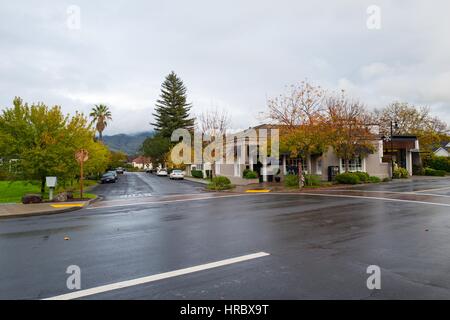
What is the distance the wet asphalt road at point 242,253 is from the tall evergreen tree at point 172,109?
59347mm

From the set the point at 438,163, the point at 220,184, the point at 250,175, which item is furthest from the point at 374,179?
the point at 438,163

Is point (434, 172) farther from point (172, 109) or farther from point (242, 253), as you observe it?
point (172, 109)

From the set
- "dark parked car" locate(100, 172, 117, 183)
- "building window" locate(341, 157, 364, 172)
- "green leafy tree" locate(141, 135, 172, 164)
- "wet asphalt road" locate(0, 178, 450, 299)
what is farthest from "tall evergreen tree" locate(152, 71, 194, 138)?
"wet asphalt road" locate(0, 178, 450, 299)

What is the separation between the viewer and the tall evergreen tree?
6975 centimetres

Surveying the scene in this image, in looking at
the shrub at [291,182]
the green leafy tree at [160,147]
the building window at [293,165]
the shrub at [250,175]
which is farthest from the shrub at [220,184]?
the green leafy tree at [160,147]

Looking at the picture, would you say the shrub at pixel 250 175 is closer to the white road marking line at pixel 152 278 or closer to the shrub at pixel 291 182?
the shrub at pixel 291 182

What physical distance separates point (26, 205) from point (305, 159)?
2325cm

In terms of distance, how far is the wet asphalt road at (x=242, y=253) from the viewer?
4516mm

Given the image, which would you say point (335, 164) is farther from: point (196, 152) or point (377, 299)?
point (377, 299)

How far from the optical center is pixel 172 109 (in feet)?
232

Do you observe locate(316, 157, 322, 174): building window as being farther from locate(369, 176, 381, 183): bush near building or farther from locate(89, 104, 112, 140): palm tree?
locate(89, 104, 112, 140): palm tree

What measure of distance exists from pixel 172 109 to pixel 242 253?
66.9 metres

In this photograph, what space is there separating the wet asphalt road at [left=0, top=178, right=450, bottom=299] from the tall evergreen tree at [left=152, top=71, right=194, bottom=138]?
195 feet
